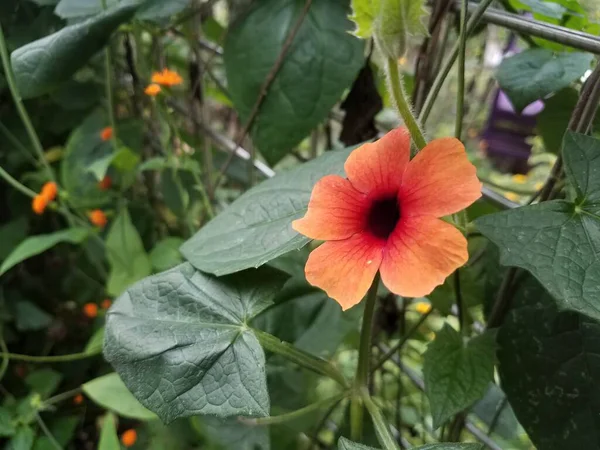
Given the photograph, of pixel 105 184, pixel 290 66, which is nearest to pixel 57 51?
pixel 290 66

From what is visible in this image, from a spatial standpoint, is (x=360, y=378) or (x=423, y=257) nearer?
(x=423, y=257)

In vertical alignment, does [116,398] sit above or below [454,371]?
below

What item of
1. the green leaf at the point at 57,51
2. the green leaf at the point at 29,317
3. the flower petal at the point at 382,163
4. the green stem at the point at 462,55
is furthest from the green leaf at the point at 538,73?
the green leaf at the point at 29,317

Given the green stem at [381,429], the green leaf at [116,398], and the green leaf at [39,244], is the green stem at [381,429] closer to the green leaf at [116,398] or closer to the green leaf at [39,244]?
the green leaf at [116,398]

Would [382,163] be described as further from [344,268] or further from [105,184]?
[105,184]

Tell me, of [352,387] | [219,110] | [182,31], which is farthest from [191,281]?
[219,110]

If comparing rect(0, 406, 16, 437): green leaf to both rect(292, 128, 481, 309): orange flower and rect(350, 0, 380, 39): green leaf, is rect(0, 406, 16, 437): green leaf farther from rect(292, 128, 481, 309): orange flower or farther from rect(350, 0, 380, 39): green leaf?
rect(350, 0, 380, 39): green leaf

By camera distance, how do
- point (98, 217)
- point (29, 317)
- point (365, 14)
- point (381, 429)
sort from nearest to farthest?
point (365, 14) < point (381, 429) < point (98, 217) < point (29, 317)

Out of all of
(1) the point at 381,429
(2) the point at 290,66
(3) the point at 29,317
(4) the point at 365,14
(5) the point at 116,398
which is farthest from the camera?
(3) the point at 29,317
